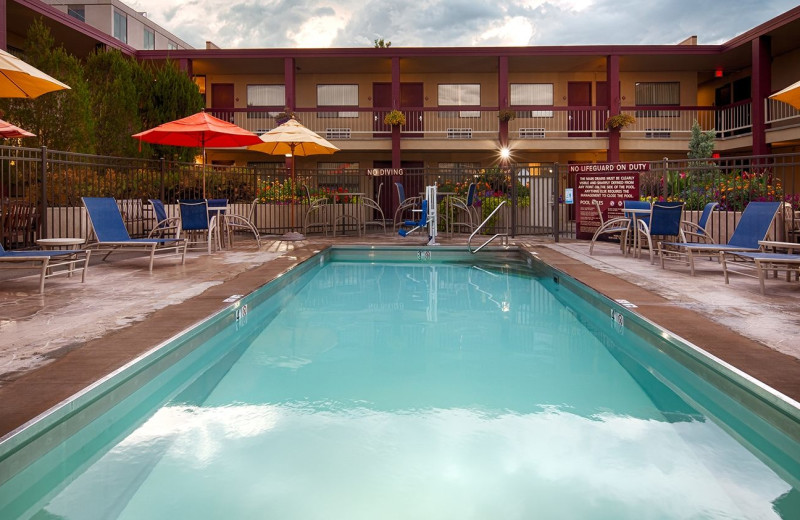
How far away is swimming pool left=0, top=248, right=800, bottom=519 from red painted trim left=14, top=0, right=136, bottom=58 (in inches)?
520

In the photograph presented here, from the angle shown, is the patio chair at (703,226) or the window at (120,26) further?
the window at (120,26)

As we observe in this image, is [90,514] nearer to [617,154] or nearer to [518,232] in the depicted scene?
[518,232]

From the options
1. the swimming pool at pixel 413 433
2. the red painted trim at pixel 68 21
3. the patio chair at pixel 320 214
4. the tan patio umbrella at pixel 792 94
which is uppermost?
the red painted trim at pixel 68 21

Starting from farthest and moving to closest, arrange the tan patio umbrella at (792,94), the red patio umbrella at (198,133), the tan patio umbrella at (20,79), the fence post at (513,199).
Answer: the fence post at (513,199) → the red patio umbrella at (198,133) → the tan patio umbrella at (792,94) → the tan patio umbrella at (20,79)

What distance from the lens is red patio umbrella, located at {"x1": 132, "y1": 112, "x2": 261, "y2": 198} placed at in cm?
1012

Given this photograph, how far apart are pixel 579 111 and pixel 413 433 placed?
19687mm

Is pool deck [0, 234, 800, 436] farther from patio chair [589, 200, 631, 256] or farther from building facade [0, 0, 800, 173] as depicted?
building facade [0, 0, 800, 173]

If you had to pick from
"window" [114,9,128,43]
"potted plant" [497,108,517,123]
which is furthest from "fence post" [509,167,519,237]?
"window" [114,9,128,43]

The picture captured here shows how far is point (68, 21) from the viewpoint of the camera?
51.9ft

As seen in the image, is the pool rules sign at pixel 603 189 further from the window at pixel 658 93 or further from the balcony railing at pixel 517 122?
the window at pixel 658 93

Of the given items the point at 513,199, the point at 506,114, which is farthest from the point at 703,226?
the point at 506,114

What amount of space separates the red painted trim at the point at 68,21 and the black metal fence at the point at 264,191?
4.55 metres

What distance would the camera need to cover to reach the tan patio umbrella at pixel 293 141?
12.3 m

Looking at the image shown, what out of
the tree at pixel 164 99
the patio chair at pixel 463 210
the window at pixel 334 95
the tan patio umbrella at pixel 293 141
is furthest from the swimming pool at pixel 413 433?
the window at pixel 334 95
